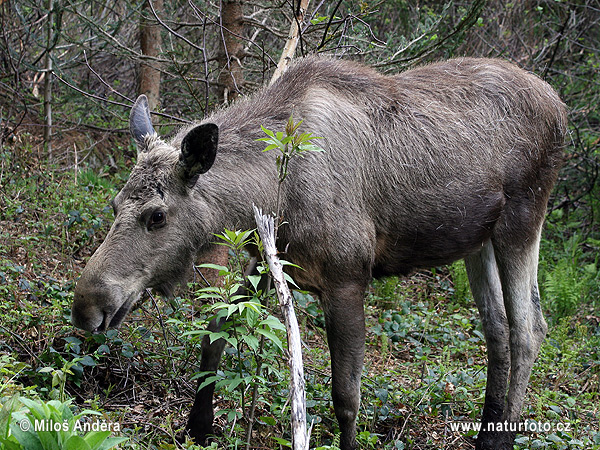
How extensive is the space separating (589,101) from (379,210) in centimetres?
736

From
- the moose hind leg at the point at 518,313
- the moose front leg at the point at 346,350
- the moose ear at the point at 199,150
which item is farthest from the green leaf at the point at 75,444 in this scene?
the moose hind leg at the point at 518,313

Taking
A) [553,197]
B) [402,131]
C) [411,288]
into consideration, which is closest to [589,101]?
[553,197]

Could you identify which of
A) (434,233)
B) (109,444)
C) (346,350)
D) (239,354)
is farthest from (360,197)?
(109,444)

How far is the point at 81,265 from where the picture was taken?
257 inches

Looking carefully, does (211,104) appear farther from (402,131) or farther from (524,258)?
(524,258)

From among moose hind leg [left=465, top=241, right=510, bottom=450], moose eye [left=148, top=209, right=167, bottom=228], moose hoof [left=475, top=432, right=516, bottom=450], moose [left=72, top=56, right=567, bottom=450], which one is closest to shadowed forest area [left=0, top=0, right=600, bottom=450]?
moose hoof [left=475, top=432, right=516, bottom=450]

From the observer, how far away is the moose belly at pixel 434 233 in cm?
503

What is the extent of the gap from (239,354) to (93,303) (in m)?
1.01

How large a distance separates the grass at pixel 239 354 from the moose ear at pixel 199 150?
93 cm

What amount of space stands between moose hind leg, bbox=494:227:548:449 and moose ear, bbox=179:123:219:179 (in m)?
2.62

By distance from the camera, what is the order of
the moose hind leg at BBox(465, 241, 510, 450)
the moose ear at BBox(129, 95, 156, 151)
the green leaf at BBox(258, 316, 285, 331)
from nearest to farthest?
the green leaf at BBox(258, 316, 285, 331) < the moose ear at BBox(129, 95, 156, 151) < the moose hind leg at BBox(465, 241, 510, 450)

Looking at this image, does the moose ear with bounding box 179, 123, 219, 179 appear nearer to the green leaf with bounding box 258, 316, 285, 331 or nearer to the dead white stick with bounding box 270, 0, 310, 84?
the green leaf with bounding box 258, 316, 285, 331

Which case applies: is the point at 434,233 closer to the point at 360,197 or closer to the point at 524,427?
the point at 360,197

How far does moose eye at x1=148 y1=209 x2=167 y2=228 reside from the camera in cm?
430
